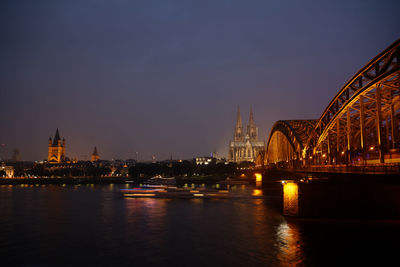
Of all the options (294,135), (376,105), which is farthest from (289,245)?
(294,135)

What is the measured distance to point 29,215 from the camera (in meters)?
57.5

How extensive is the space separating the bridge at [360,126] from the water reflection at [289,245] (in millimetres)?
9837

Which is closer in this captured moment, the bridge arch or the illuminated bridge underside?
the bridge arch

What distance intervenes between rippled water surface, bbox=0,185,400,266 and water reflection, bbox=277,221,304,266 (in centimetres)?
8

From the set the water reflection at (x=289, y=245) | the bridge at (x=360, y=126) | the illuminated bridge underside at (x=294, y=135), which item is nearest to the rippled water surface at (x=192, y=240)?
the water reflection at (x=289, y=245)

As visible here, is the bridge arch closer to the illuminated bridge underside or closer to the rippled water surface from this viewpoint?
the rippled water surface

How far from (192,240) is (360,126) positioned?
24870mm

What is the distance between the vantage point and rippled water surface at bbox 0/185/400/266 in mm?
30344

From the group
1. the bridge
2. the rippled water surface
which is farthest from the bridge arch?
the rippled water surface

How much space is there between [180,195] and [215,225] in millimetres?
36401

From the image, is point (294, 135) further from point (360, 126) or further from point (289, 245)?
point (289, 245)

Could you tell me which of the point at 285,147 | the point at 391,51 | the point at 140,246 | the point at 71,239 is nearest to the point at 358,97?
the point at 391,51

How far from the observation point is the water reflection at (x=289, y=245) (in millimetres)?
29578

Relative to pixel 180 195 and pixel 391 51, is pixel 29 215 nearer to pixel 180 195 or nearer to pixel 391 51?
pixel 180 195
